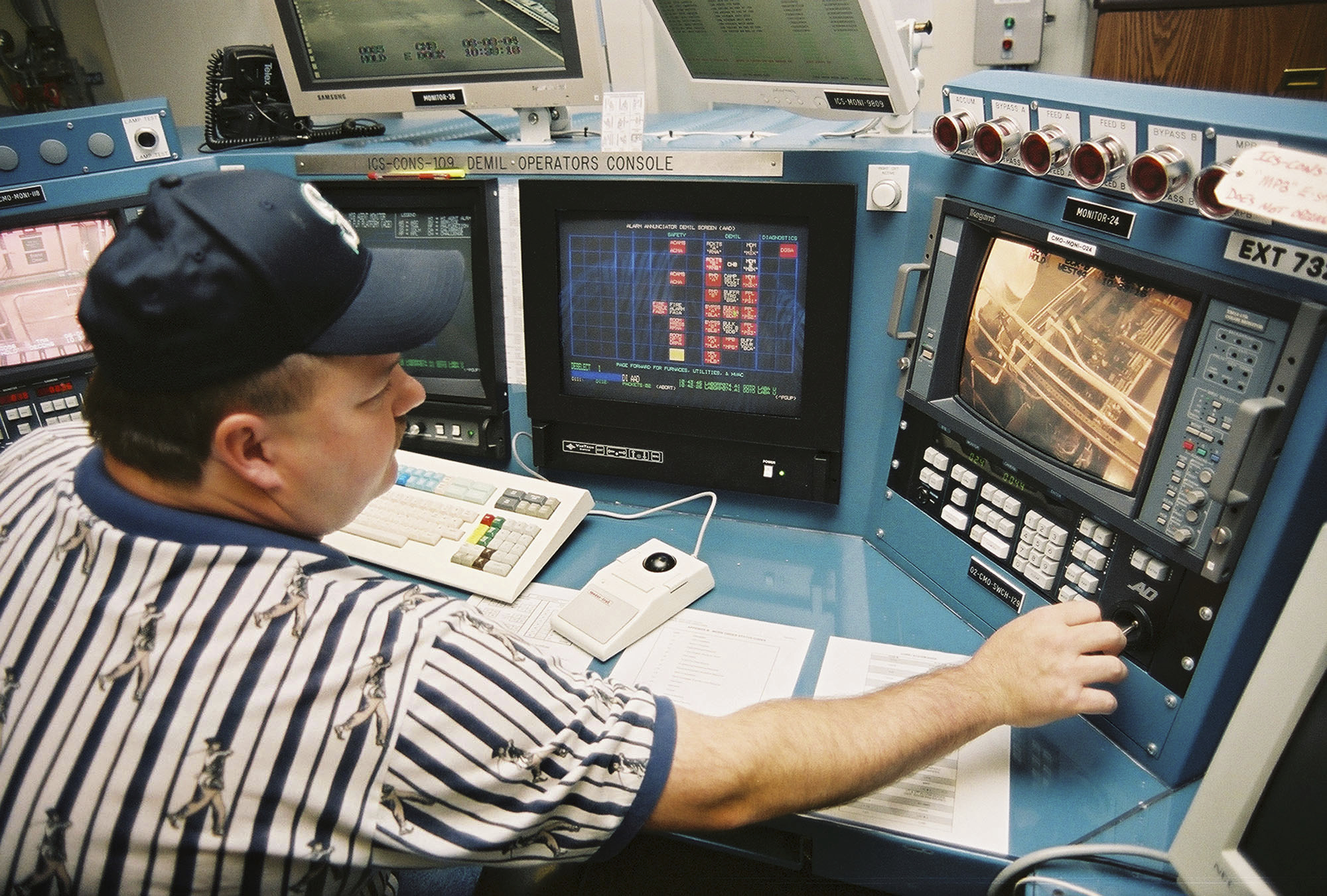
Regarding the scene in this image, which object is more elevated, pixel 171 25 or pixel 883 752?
pixel 171 25

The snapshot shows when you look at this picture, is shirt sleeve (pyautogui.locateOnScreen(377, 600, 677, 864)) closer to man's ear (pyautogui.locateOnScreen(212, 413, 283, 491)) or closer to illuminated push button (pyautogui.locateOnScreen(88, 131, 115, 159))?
man's ear (pyautogui.locateOnScreen(212, 413, 283, 491))

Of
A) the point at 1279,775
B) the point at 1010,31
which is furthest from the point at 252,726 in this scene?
the point at 1010,31

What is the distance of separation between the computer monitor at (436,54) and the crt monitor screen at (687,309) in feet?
1.05

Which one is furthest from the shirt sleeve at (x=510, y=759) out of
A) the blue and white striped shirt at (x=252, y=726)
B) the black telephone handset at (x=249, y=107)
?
the black telephone handset at (x=249, y=107)

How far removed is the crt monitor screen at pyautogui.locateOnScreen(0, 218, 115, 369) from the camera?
1.63m

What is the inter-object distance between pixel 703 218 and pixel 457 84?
2.01 feet

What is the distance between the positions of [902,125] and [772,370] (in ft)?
1.54

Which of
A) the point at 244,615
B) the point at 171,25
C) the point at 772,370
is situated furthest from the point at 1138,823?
the point at 171,25

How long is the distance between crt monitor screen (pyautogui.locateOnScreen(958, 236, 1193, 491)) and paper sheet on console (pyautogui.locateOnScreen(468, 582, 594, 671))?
26.8 inches

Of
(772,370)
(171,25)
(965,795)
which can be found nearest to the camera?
(965,795)

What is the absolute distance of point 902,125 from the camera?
4.88 ft

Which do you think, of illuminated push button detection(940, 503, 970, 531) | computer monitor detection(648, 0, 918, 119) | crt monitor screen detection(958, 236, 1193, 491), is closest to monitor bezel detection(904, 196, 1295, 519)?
crt monitor screen detection(958, 236, 1193, 491)

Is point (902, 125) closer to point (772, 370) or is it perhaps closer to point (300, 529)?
point (772, 370)

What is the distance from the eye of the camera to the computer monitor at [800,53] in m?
1.28
